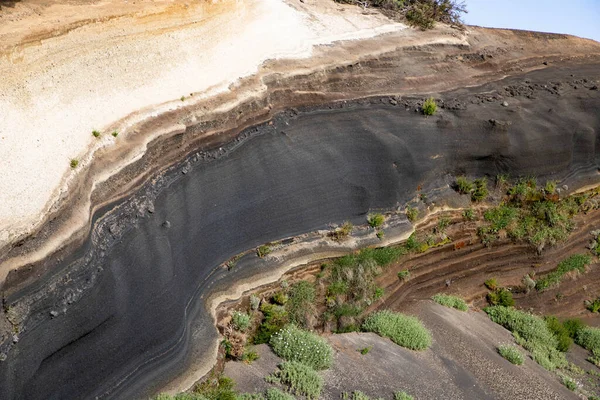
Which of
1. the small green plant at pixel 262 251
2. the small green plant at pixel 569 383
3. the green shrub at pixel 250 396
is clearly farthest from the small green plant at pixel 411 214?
the green shrub at pixel 250 396

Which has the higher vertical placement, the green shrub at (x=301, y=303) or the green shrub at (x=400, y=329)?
the green shrub at (x=301, y=303)

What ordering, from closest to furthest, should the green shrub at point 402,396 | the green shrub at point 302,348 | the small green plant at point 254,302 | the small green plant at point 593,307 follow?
the green shrub at point 402,396 < the green shrub at point 302,348 < the small green plant at point 254,302 < the small green plant at point 593,307

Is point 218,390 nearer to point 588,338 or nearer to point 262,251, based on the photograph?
point 262,251

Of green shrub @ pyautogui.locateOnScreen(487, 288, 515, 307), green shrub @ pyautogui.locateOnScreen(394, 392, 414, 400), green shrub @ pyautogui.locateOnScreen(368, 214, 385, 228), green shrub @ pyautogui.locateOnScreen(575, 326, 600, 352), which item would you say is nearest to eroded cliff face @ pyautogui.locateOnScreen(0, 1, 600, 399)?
green shrub @ pyautogui.locateOnScreen(368, 214, 385, 228)

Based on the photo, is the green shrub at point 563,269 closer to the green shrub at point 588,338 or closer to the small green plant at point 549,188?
the green shrub at point 588,338

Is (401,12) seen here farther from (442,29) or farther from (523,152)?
(523,152)

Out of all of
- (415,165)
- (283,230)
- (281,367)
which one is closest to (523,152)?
(415,165)

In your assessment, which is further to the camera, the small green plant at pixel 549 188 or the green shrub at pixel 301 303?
the small green plant at pixel 549 188
